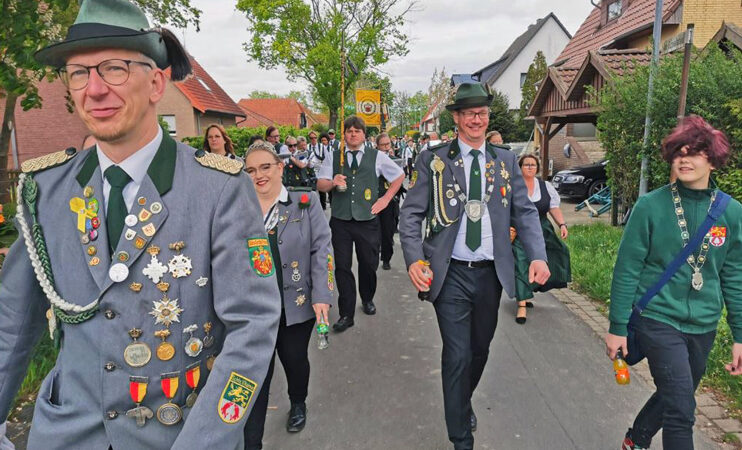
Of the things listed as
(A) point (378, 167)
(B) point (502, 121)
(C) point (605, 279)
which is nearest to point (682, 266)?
(A) point (378, 167)

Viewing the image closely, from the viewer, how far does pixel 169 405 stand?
5.02ft

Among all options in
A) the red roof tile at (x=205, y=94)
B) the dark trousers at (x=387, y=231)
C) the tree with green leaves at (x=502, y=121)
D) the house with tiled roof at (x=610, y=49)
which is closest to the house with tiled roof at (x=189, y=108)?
the red roof tile at (x=205, y=94)

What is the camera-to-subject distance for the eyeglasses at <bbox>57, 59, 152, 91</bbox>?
1493 mm

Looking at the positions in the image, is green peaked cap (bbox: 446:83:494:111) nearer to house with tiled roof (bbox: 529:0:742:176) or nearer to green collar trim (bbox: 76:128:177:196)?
green collar trim (bbox: 76:128:177:196)

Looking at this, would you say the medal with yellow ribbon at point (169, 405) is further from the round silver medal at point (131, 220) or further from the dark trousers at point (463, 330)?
the dark trousers at point (463, 330)

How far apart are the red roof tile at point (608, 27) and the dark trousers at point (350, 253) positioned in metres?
13.9

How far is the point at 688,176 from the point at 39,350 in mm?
5081

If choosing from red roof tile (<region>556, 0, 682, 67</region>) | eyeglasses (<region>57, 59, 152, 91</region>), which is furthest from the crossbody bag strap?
red roof tile (<region>556, 0, 682, 67</region>)

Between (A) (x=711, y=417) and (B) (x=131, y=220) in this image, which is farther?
(A) (x=711, y=417)

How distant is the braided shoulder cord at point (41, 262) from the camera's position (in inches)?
59.6

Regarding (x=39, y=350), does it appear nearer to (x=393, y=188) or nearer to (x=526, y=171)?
(x=393, y=188)

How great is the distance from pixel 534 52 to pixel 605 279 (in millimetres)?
42196

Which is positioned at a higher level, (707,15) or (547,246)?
(707,15)

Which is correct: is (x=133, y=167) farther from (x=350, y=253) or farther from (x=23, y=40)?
(x=350, y=253)
